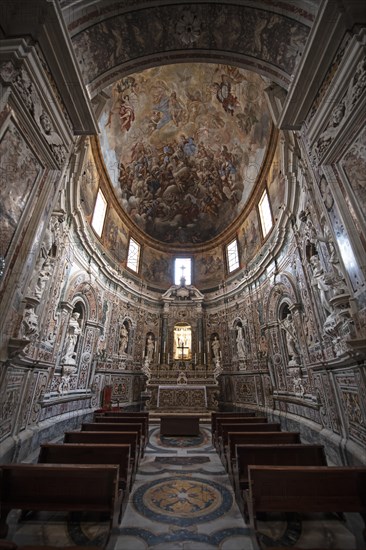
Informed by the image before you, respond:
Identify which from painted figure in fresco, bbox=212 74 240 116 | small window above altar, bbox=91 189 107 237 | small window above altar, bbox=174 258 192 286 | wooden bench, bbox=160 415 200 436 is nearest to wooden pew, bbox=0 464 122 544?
wooden bench, bbox=160 415 200 436

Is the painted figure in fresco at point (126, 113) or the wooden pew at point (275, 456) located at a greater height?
the painted figure in fresco at point (126, 113)

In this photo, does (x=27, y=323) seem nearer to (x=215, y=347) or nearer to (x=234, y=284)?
(x=234, y=284)

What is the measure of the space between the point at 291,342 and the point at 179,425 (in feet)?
15.6

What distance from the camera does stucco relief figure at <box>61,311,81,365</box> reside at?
341 inches

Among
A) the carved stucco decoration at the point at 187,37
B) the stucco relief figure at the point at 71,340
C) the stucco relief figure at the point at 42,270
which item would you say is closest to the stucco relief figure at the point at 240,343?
the stucco relief figure at the point at 71,340

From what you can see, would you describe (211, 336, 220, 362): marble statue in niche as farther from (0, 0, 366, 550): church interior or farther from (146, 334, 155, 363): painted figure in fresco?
(146, 334, 155, 363): painted figure in fresco

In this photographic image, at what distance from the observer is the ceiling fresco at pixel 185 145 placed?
12586 millimetres

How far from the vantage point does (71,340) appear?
898 centimetres

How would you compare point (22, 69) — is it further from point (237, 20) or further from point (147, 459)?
point (147, 459)

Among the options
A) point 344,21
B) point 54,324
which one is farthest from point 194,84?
point 54,324

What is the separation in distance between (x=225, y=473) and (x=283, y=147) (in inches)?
357

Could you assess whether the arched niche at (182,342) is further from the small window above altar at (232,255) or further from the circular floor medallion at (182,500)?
the circular floor medallion at (182,500)

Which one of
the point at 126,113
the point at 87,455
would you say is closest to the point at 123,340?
the point at 87,455

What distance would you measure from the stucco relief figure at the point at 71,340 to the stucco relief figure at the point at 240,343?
788 centimetres
